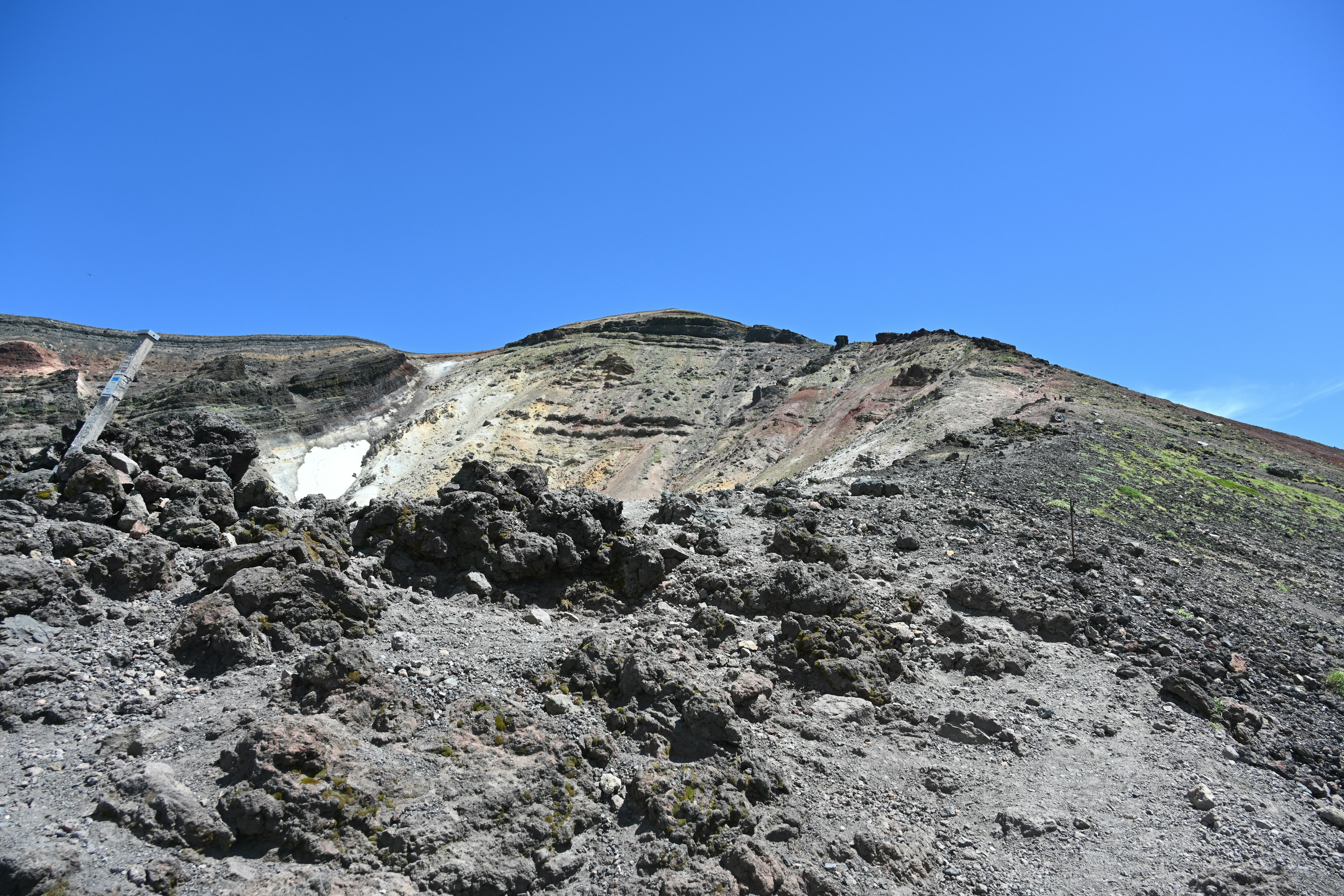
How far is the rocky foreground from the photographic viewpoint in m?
6.26

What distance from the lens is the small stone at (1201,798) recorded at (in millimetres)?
8070

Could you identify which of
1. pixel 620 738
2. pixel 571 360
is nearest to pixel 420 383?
pixel 571 360

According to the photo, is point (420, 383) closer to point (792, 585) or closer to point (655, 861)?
point (792, 585)

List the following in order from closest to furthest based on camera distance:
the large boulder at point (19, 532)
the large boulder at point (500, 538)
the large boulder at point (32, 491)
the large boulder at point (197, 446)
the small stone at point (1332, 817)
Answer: the small stone at point (1332, 817), the large boulder at point (19, 532), the large boulder at point (32, 491), the large boulder at point (500, 538), the large boulder at point (197, 446)

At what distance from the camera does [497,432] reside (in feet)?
165

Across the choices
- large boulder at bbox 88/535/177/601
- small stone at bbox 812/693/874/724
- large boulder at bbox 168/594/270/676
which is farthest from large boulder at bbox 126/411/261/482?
small stone at bbox 812/693/874/724

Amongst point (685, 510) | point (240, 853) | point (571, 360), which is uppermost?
point (571, 360)

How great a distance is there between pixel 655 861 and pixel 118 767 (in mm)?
4719

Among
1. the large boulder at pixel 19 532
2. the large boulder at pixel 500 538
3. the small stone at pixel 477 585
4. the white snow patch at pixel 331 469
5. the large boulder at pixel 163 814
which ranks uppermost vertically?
the white snow patch at pixel 331 469

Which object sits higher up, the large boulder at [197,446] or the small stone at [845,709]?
the large boulder at [197,446]

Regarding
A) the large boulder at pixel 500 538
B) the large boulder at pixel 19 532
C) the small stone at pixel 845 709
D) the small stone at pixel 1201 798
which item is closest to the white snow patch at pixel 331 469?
the large boulder at pixel 500 538

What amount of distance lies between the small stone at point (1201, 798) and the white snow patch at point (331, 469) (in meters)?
48.0

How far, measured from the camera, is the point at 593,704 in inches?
334

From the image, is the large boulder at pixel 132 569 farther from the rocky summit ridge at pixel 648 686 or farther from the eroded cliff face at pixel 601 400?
the eroded cliff face at pixel 601 400
